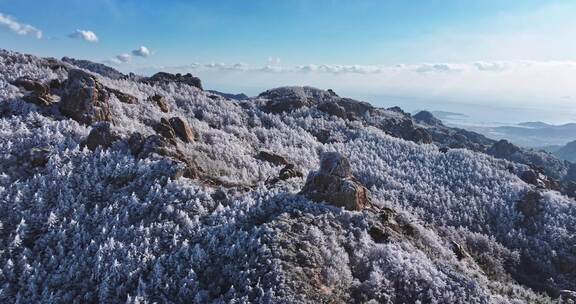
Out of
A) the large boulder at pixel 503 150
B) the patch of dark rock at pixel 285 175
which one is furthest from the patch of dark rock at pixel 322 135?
the large boulder at pixel 503 150

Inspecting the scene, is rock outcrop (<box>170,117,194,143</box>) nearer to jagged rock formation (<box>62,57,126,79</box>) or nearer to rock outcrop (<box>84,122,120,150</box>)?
rock outcrop (<box>84,122,120,150</box>)

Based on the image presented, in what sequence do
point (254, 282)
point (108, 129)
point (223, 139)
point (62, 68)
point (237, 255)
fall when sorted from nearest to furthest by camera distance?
point (254, 282) → point (237, 255) → point (108, 129) → point (223, 139) → point (62, 68)

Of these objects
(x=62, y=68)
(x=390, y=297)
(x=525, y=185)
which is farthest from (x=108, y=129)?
(x=525, y=185)

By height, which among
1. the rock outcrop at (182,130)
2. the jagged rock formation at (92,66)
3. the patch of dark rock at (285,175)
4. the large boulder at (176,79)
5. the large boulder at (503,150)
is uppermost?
the jagged rock formation at (92,66)

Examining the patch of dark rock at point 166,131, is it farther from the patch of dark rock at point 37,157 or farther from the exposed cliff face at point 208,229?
the patch of dark rock at point 37,157

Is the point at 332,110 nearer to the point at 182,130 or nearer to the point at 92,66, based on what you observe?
the point at 182,130

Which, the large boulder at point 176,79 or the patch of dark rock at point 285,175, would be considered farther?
the large boulder at point 176,79

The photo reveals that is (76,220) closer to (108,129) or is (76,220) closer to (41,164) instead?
(41,164)
